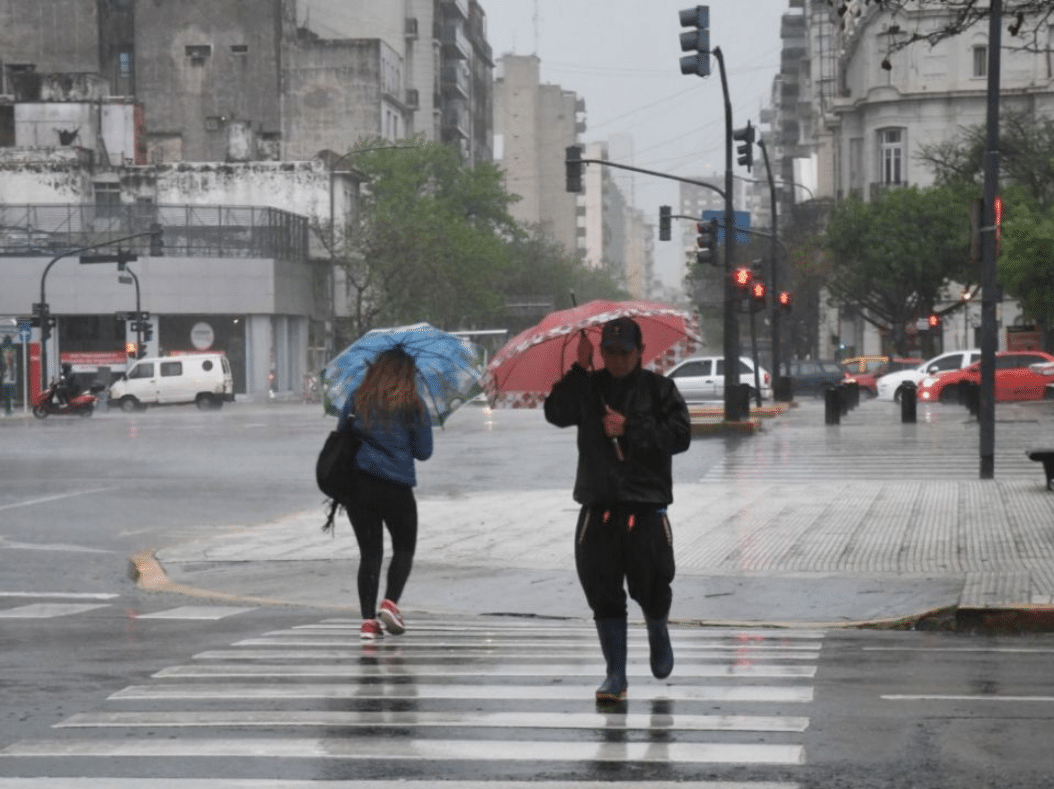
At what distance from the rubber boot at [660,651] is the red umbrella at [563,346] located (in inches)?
52.3

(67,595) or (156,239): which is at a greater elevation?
(156,239)

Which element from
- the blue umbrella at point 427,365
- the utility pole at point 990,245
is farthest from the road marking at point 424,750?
the utility pole at point 990,245

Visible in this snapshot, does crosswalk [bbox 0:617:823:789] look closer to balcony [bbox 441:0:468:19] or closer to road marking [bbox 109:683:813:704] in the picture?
road marking [bbox 109:683:813:704]

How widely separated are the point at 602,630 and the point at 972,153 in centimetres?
7298

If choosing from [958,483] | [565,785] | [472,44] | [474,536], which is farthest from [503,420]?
[472,44]

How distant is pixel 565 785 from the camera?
7266 mm

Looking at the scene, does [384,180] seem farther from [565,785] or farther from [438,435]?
[565,785]

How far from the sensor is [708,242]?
4791 centimetres

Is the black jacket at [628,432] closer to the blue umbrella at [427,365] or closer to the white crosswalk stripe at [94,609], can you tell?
the blue umbrella at [427,365]

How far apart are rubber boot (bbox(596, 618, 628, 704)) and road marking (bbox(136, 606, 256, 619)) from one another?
5238mm

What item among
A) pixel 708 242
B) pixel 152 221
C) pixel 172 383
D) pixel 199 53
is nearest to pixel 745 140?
pixel 708 242

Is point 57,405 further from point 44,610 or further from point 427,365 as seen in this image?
point 427,365

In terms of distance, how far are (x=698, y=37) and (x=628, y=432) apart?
1040 inches

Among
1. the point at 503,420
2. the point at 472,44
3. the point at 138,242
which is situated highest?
the point at 472,44
